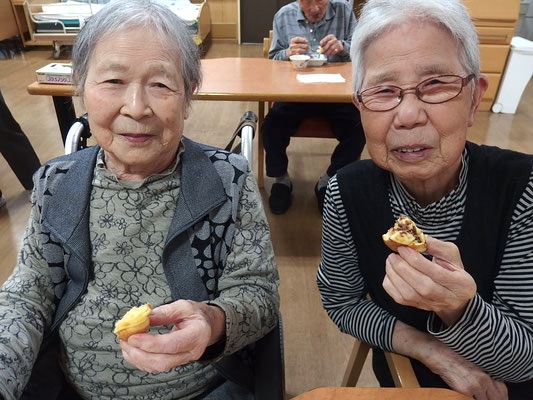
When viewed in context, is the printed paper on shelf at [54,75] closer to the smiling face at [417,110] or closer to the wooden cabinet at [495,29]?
the smiling face at [417,110]

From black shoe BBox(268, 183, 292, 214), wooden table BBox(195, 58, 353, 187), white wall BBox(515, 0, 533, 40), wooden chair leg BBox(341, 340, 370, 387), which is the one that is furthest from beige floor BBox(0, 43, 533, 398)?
white wall BBox(515, 0, 533, 40)

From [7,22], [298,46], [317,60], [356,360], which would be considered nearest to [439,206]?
[356,360]

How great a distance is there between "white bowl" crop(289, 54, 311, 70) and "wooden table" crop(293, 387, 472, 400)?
7.19 ft

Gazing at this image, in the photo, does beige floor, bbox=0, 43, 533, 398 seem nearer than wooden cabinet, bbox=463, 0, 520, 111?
Yes

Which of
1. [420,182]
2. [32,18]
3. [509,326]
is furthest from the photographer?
[32,18]

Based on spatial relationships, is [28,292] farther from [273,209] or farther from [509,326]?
[273,209]

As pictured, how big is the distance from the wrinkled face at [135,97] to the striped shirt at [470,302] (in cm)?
45

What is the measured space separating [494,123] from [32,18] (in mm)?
6719

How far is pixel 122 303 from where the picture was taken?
1025 mm

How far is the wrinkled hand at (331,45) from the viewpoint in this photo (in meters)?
2.77

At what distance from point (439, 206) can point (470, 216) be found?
0.22 feet

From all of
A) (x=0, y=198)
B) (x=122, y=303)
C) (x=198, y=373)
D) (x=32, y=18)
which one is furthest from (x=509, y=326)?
(x=32, y=18)

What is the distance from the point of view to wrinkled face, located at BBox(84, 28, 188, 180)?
0.92 metres

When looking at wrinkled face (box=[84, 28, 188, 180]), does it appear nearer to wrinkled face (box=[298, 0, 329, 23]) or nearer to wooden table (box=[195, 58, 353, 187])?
wooden table (box=[195, 58, 353, 187])
